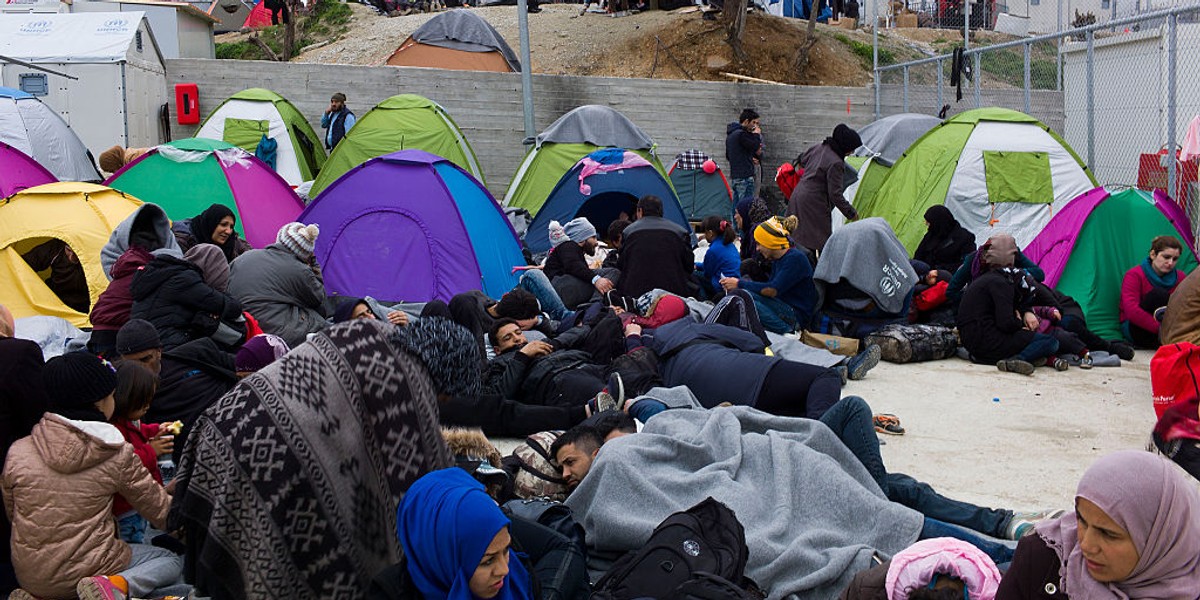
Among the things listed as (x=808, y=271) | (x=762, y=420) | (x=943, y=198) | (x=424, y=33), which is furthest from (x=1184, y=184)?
(x=424, y=33)

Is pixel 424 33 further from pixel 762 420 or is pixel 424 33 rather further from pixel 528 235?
pixel 762 420

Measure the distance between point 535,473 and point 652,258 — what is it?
404 centimetres

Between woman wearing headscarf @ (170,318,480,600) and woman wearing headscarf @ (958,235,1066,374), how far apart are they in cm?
573

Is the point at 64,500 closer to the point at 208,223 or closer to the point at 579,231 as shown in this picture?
the point at 208,223

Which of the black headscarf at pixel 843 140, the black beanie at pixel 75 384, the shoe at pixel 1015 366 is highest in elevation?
the black headscarf at pixel 843 140

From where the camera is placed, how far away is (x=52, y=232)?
8.29m

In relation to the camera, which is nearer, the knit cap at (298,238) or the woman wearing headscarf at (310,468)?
the woman wearing headscarf at (310,468)

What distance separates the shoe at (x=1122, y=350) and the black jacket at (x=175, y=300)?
6277 millimetres

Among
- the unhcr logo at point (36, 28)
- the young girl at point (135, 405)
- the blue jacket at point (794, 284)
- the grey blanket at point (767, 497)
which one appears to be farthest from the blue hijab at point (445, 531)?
the unhcr logo at point (36, 28)

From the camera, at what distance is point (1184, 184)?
9938mm

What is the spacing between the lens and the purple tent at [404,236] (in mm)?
9297

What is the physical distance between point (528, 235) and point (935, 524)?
8.94 meters

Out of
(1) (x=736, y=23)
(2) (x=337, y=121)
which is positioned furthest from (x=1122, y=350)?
(1) (x=736, y=23)

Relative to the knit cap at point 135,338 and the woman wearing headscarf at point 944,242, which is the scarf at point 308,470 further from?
the woman wearing headscarf at point 944,242
